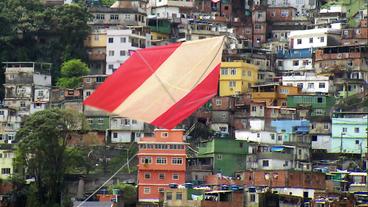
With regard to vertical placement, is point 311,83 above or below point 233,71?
below

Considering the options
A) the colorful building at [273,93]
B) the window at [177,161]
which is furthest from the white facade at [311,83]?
the window at [177,161]

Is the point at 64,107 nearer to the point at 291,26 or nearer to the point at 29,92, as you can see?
the point at 29,92

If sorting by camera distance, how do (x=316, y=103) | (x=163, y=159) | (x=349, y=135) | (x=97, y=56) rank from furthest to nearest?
(x=97, y=56), (x=316, y=103), (x=349, y=135), (x=163, y=159)

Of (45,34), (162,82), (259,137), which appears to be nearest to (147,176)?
(259,137)

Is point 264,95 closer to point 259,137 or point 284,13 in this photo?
point 259,137

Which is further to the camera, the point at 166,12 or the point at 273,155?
the point at 166,12

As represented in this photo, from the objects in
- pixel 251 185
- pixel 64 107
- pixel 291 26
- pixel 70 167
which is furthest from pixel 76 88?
pixel 291 26
